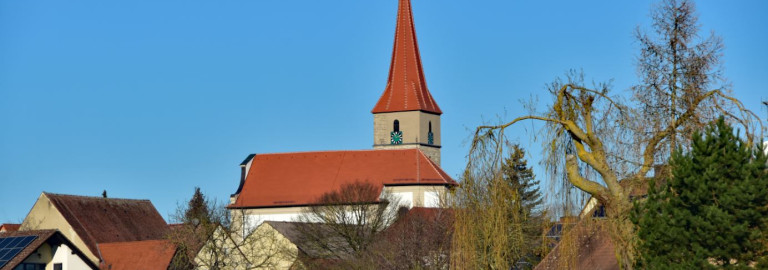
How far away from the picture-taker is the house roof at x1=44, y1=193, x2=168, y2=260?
6169cm

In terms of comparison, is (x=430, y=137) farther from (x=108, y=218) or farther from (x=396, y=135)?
(x=108, y=218)

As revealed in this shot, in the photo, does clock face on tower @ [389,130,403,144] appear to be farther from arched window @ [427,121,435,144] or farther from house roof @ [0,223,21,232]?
house roof @ [0,223,21,232]

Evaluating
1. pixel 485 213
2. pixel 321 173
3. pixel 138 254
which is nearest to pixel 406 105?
pixel 321 173

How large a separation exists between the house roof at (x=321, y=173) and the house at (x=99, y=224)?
11.3 meters

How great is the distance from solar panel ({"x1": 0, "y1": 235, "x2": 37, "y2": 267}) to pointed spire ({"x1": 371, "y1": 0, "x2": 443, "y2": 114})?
4070 cm

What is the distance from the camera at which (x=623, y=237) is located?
14266 mm

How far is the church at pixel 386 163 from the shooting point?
253ft

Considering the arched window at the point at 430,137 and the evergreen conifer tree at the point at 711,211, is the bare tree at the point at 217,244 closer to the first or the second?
the arched window at the point at 430,137

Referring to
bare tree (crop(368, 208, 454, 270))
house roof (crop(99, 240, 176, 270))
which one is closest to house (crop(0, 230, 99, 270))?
house roof (crop(99, 240, 176, 270))

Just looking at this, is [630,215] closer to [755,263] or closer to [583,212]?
[583,212]

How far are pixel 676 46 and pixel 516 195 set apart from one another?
2940mm

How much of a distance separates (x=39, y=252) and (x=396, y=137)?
39081 millimetres

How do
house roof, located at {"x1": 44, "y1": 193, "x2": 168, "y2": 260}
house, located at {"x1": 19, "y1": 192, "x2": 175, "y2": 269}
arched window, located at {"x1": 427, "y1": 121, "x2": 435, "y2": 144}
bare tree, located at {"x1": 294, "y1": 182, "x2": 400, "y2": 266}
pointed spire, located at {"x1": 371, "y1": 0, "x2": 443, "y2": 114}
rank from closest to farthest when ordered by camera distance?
house, located at {"x1": 19, "y1": 192, "x2": 175, "y2": 269}, bare tree, located at {"x1": 294, "y1": 182, "x2": 400, "y2": 266}, house roof, located at {"x1": 44, "y1": 193, "x2": 168, "y2": 260}, arched window, located at {"x1": 427, "y1": 121, "x2": 435, "y2": 144}, pointed spire, located at {"x1": 371, "y1": 0, "x2": 443, "y2": 114}

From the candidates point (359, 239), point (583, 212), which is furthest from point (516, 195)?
point (359, 239)
